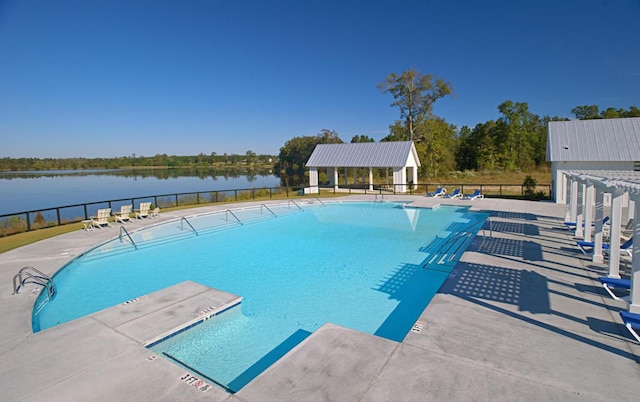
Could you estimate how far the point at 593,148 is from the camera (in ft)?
52.4

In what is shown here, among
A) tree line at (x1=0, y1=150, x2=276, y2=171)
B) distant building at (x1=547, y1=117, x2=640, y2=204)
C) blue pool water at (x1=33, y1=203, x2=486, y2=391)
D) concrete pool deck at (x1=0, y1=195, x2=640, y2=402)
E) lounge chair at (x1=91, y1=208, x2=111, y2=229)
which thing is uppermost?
tree line at (x1=0, y1=150, x2=276, y2=171)

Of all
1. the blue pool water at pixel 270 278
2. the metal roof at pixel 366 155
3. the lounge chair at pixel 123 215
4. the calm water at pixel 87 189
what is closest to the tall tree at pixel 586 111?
the metal roof at pixel 366 155

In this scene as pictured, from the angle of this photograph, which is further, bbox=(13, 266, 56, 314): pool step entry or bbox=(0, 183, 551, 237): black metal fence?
bbox=(0, 183, 551, 237): black metal fence

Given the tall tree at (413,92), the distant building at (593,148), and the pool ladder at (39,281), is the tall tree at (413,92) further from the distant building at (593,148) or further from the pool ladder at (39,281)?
the pool ladder at (39,281)

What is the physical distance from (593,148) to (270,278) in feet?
54.9

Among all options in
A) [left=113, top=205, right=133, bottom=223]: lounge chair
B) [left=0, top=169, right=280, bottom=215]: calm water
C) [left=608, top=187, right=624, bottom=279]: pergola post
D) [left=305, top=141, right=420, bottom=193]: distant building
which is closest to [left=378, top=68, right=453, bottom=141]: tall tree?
[left=305, top=141, right=420, bottom=193]: distant building

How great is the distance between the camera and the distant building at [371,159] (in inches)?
891

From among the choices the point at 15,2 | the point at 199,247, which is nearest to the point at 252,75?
the point at 15,2

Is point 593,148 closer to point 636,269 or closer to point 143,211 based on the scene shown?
point 636,269

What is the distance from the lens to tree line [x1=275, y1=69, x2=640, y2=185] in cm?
3422

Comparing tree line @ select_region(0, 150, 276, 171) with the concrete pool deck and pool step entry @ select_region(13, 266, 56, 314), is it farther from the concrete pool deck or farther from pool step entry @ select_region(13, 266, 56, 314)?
the concrete pool deck

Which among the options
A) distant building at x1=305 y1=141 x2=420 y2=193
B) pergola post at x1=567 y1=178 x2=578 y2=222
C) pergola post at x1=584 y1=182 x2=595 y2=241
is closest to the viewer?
pergola post at x1=584 y1=182 x2=595 y2=241

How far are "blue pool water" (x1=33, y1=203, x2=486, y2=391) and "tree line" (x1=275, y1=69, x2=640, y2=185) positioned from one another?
20.8 m

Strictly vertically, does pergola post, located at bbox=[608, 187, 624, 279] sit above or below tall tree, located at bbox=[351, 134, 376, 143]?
below
